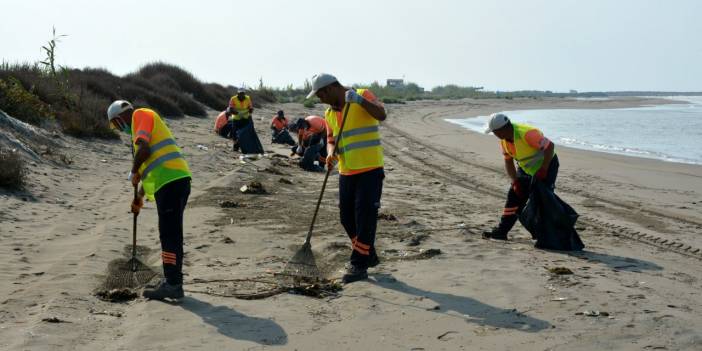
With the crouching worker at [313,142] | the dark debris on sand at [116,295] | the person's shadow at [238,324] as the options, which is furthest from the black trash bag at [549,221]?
the crouching worker at [313,142]

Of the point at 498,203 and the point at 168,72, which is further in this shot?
the point at 168,72

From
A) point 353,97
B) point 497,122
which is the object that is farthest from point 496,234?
point 353,97

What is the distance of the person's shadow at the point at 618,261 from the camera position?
724 cm

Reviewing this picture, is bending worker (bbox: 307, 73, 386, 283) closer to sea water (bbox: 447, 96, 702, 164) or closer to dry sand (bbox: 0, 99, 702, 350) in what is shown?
dry sand (bbox: 0, 99, 702, 350)

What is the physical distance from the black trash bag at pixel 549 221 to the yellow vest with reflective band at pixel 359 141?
7.32 ft

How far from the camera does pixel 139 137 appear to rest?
612 centimetres

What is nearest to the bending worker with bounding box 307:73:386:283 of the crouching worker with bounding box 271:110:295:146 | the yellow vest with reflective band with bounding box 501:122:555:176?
the yellow vest with reflective band with bounding box 501:122:555:176

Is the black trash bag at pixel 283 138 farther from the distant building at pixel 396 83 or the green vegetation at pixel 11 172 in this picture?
the distant building at pixel 396 83

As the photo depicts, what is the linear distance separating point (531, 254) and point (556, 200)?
75 centimetres

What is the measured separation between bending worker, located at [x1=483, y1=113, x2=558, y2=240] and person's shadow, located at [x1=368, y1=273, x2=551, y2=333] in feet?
7.69

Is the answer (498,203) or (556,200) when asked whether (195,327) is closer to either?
(556,200)

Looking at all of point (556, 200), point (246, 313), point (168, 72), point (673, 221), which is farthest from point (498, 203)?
point (168, 72)

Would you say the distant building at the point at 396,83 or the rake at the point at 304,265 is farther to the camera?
the distant building at the point at 396,83

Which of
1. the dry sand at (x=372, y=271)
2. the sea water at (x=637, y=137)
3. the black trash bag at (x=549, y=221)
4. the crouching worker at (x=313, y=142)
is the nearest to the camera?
the dry sand at (x=372, y=271)
